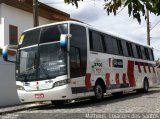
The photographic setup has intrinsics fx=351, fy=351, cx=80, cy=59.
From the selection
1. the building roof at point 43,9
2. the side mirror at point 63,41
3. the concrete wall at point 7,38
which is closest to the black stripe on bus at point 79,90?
the side mirror at point 63,41

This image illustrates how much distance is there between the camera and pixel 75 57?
13.4 meters

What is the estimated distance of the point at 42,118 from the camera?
400 inches

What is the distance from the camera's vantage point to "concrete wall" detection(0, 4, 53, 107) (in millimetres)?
16422

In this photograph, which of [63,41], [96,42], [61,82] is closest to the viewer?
[63,41]

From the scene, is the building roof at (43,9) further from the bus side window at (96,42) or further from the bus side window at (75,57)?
the bus side window at (75,57)

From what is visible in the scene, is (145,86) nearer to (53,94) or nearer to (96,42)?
(96,42)

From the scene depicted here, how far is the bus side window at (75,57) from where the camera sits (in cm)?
1314

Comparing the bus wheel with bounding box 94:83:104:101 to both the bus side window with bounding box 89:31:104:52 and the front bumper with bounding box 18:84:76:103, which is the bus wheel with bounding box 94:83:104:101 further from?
the front bumper with bounding box 18:84:76:103

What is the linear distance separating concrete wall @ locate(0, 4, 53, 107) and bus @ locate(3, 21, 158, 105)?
2666 millimetres

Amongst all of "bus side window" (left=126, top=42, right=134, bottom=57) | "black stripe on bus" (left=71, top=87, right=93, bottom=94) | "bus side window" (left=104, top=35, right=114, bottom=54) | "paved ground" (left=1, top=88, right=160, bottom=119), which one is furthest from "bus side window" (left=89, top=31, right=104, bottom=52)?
"bus side window" (left=126, top=42, right=134, bottom=57)

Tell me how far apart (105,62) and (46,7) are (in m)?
11.2

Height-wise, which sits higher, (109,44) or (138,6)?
(109,44)

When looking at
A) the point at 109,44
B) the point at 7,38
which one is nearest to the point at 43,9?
the point at 7,38

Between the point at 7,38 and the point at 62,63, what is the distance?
9.87 meters
